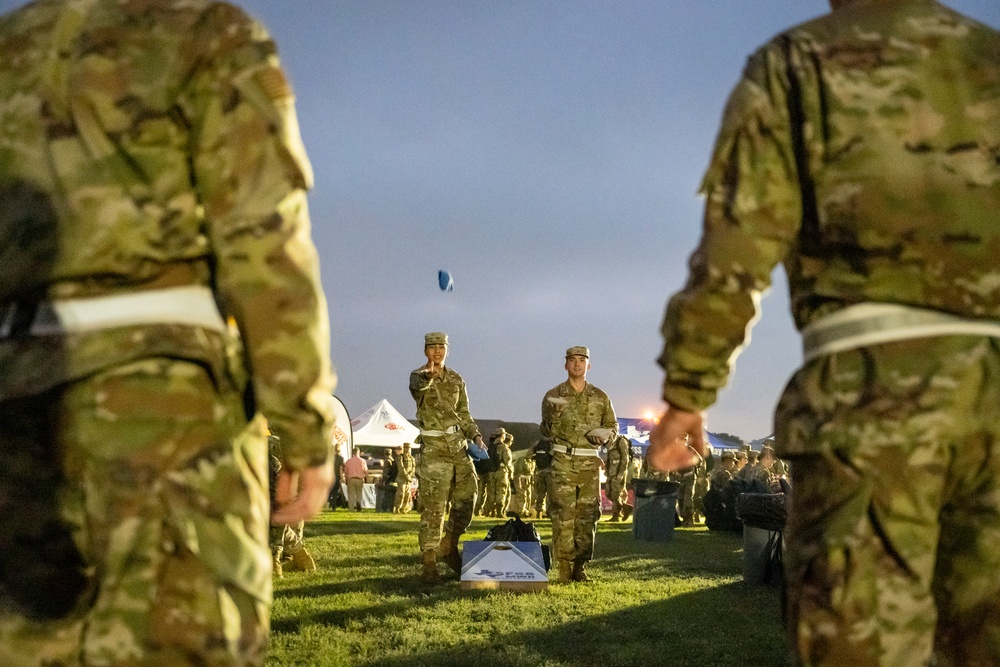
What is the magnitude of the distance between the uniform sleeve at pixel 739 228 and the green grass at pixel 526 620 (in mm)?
4030

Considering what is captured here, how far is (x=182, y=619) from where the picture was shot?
2.06 m

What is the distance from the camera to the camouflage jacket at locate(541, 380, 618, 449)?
10938 mm

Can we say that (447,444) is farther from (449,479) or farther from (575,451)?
(575,451)

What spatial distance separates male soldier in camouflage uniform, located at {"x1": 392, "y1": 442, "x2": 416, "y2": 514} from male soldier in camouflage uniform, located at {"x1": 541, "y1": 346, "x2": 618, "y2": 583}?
17860 millimetres

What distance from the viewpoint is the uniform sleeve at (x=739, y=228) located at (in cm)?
250

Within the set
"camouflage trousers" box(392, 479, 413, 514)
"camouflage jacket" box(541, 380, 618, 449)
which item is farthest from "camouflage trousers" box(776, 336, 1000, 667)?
"camouflage trousers" box(392, 479, 413, 514)

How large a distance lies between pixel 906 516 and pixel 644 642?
17.1 feet

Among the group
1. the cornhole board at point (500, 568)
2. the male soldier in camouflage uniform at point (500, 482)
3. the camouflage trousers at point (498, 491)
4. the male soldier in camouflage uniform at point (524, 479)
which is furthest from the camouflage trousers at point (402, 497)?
the cornhole board at point (500, 568)

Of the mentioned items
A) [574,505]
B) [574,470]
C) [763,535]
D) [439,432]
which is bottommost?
[763,535]

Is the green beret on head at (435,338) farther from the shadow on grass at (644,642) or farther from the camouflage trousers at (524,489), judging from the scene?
the camouflage trousers at (524,489)

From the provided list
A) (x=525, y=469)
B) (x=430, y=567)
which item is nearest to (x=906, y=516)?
(x=430, y=567)

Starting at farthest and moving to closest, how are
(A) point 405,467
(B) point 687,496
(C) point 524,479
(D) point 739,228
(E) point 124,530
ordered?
(A) point 405,467 < (C) point 524,479 < (B) point 687,496 < (D) point 739,228 < (E) point 124,530

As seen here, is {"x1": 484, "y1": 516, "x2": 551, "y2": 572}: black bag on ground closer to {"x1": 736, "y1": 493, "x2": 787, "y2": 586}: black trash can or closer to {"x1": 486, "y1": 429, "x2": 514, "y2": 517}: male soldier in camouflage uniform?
{"x1": 736, "y1": 493, "x2": 787, "y2": 586}: black trash can

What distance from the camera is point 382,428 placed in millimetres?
35938
